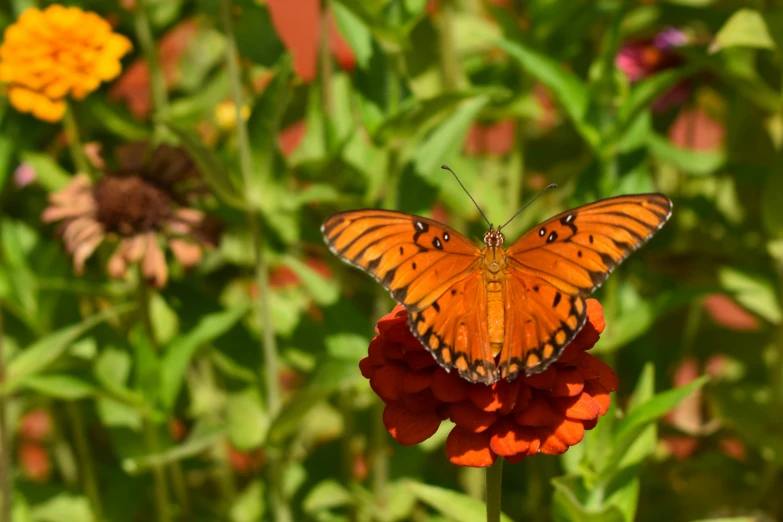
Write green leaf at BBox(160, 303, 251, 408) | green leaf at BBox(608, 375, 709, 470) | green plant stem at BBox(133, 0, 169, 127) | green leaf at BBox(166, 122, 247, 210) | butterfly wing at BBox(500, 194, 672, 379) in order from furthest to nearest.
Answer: green plant stem at BBox(133, 0, 169, 127), green leaf at BBox(160, 303, 251, 408), green leaf at BBox(166, 122, 247, 210), green leaf at BBox(608, 375, 709, 470), butterfly wing at BBox(500, 194, 672, 379)

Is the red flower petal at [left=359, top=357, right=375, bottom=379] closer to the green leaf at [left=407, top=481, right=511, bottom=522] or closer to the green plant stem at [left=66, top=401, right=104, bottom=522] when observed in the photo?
the green leaf at [left=407, top=481, right=511, bottom=522]

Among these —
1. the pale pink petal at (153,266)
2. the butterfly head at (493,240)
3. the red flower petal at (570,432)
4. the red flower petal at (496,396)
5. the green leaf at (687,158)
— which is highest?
the green leaf at (687,158)

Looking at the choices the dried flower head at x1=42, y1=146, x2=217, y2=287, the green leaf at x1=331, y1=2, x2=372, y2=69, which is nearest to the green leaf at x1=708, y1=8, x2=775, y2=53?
the green leaf at x1=331, y1=2, x2=372, y2=69

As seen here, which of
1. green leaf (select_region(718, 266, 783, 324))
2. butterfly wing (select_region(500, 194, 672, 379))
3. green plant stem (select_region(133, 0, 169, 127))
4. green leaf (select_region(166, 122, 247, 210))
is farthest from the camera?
green plant stem (select_region(133, 0, 169, 127))

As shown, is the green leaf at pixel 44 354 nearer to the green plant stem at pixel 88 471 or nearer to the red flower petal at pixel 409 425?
the green plant stem at pixel 88 471

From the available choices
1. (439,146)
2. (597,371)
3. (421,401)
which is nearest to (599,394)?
(597,371)

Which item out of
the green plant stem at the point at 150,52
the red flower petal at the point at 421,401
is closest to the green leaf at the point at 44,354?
the green plant stem at the point at 150,52

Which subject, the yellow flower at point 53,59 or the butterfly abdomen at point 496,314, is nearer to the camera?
the butterfly abdomen at point 496,314
